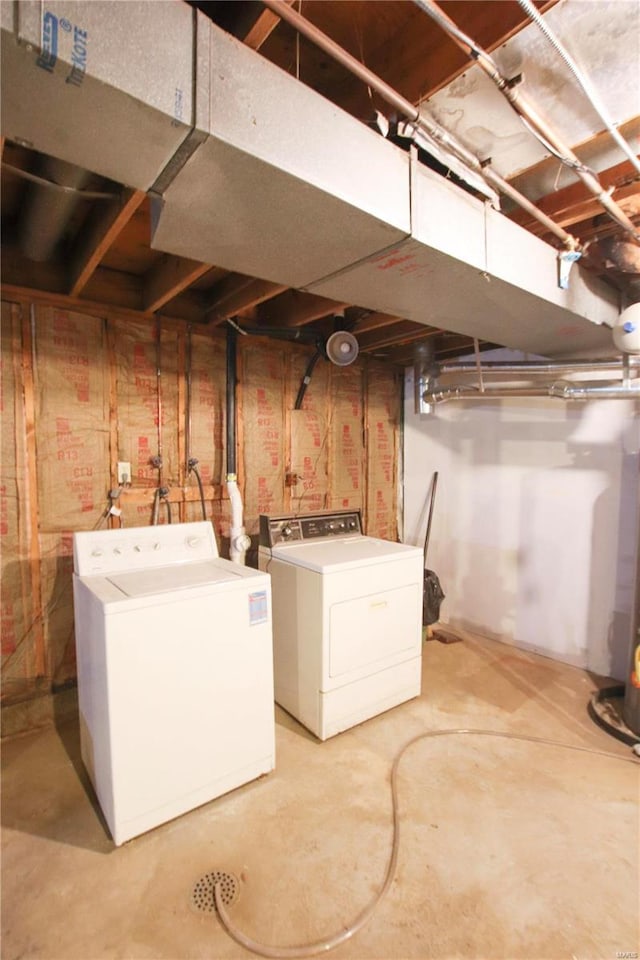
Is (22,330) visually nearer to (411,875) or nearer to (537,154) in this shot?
(537,154)

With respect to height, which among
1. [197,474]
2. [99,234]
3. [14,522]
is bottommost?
[14,522]

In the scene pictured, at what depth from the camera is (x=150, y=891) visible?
57.5 inches

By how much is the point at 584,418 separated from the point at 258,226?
8.49ft

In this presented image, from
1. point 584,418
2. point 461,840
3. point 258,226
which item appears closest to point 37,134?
point 258,226

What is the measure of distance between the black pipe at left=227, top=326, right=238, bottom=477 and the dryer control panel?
17.7 inches

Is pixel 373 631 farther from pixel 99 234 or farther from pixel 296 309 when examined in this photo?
pixel 99 234

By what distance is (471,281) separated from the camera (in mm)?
1714

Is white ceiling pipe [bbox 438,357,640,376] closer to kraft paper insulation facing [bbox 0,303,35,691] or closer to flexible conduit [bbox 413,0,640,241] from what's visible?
flexible conduit [bbox 413,0,640,241]

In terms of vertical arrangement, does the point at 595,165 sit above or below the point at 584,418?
above

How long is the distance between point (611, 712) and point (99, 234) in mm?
3542

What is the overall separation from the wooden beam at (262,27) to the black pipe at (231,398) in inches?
70.8

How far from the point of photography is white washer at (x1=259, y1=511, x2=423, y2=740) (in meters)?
2.20

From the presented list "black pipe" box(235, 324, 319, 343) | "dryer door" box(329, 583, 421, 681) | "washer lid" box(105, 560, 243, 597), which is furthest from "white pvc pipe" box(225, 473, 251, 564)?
"black pipe" box(235, 324, 319, 343)

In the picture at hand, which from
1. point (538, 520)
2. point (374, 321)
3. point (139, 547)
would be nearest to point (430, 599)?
point (538, 520)
